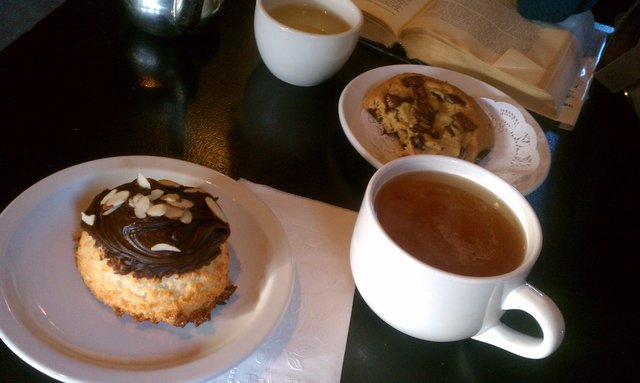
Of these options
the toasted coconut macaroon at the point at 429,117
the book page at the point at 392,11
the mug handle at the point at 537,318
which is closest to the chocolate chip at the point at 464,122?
the toasted coconut macaroon at the point at 429,117

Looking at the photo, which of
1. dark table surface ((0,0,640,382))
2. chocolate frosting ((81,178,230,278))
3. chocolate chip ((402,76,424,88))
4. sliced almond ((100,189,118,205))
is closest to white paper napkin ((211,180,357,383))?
dark table surface ((0,0,640,382))

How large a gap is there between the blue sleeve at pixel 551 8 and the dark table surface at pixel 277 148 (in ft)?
1.08

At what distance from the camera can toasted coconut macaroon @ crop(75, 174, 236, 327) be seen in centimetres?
64

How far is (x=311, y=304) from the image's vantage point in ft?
2.43

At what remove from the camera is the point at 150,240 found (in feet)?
2.10

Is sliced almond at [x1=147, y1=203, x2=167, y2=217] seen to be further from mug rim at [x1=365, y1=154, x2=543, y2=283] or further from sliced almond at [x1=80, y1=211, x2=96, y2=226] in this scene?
mug rim at [x1=365, y1=154, x2=543, y2=283]

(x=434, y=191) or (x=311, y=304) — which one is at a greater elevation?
(x=434, y=191)

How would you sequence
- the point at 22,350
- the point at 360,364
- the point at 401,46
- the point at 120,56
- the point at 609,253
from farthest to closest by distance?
the point at 401,46 < the point at 120,56 < the point at 609,253 < the point at 360,364 < the point at 22,350

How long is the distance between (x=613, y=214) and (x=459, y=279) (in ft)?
2.08

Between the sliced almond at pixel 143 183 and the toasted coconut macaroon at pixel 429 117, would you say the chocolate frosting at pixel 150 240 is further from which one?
the toasted coconut macaroon at pixel 429 117

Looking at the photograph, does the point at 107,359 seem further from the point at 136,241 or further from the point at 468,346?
the point at 468,346

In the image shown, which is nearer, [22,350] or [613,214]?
[22,350]

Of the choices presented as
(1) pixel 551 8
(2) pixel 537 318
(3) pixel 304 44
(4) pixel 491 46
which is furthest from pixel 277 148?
(1) pixel 551 8

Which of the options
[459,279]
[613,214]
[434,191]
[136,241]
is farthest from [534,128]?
[136,241]
